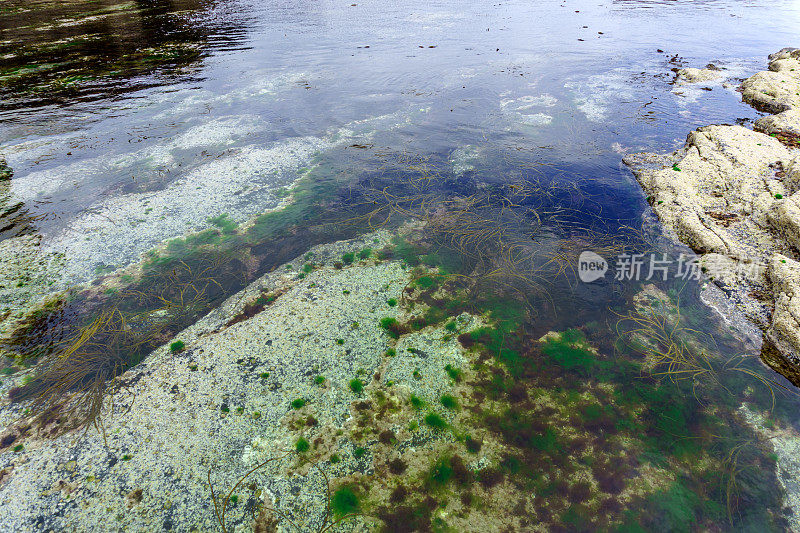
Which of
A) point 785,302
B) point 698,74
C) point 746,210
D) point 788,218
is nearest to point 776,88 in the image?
point 698,74

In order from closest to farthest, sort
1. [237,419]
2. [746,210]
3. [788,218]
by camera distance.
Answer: [237,419]
[788,218]
[746,210]

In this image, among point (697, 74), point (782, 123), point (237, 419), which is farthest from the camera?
point (697, 74)

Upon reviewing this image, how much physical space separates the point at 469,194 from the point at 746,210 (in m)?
6.44

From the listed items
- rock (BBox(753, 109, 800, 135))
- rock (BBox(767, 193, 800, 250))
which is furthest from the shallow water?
rock (BBox(767, 193, 800, 250))

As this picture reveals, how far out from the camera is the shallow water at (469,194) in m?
4.76

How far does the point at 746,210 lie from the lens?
8242 mm

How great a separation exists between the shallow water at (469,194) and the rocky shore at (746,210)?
0.56 metres

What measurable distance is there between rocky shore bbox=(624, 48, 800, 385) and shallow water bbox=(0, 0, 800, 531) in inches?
22.2

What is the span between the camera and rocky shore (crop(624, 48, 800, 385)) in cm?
617

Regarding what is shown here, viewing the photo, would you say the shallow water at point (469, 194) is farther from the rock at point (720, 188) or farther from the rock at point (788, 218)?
the rock at point (788, 218)

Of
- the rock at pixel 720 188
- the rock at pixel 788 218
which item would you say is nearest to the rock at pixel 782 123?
the rock at pixel 720 188

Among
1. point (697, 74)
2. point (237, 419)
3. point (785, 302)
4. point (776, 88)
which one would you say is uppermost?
point (697, 74)

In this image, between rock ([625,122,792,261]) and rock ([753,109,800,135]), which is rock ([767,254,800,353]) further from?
rock ([753,109,800,135])

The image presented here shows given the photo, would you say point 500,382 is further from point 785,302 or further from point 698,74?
point 698,74
